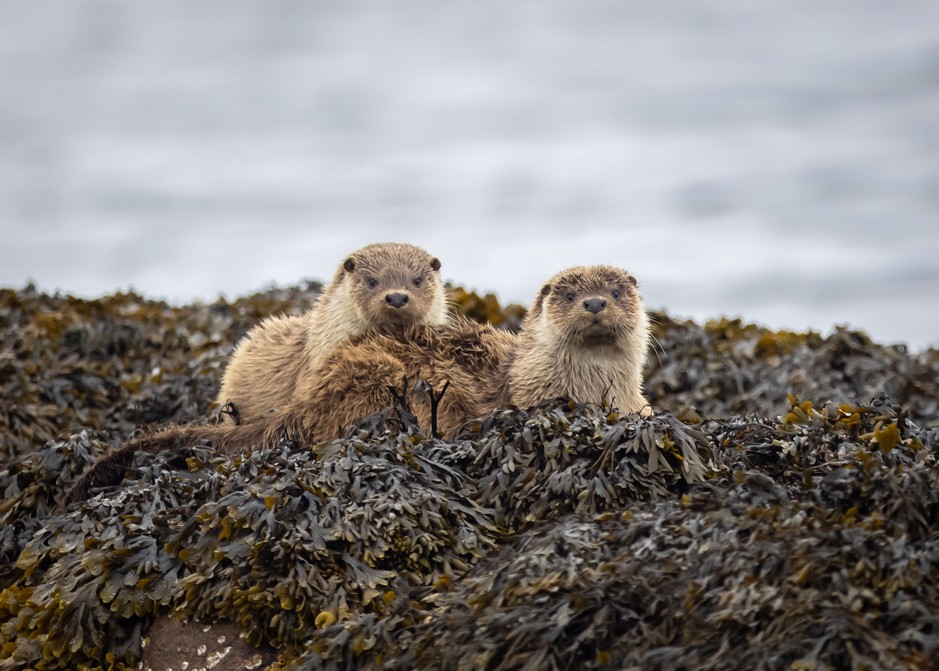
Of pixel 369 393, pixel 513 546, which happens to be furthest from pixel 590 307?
pixel 513 546

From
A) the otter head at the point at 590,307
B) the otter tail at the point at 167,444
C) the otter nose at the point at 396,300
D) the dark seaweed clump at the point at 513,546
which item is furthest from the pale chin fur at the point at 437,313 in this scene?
the dark seaweed clump at the point at 513,546

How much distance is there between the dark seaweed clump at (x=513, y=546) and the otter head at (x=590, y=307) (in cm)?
92

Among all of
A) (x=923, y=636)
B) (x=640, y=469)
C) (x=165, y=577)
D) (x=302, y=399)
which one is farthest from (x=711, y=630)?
(x=302, y=399)

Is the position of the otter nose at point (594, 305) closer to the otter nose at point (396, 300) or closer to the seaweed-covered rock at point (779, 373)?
the otter nose at point (396, 300)

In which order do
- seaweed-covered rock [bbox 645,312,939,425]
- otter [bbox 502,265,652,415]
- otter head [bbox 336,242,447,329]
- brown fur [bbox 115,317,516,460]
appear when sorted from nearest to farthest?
brown fur [bbox 115,317,516,460], otter [bbox 502,265,652,415], otter head [bbox 336,242,447,329], seaweed-covered rock [bbox 645,312,939,425]

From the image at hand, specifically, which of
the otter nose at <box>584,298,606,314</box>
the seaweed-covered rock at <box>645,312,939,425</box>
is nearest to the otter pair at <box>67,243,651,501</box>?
the otter nose at <box>584,298,606,314</box>

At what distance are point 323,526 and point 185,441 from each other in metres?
1.63

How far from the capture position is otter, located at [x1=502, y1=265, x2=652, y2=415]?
5543 mm

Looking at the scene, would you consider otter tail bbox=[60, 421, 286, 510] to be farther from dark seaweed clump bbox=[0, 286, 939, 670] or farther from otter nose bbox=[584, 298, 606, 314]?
otter nose bbox=[584, 298, 606, 314]

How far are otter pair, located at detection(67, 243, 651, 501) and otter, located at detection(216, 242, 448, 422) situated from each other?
0.01 metres

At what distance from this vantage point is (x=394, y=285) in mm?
6574

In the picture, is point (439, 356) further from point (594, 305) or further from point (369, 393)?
point (594, 305)

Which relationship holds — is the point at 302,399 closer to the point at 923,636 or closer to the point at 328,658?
the point at 328,658

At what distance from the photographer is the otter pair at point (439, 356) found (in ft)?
17.6
